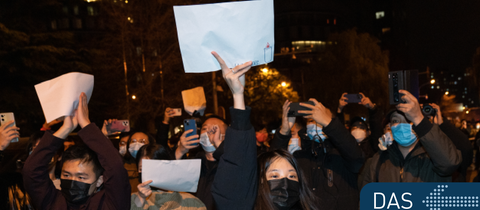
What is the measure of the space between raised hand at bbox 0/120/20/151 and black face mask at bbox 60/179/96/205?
1.00 m

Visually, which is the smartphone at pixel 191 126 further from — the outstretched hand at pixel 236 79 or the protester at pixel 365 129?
the protester at pixel 365 129

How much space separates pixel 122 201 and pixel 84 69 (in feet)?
50.3

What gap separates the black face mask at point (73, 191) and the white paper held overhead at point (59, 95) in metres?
0.48

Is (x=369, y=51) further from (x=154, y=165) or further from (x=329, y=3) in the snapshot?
(x=329, y=3)

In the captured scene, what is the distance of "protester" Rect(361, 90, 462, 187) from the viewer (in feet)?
9.04

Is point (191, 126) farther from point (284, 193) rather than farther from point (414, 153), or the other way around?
point (414, 153)

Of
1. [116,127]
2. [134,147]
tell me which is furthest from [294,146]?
[116,127]

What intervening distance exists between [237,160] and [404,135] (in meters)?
2.22

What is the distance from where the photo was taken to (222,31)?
219 cm

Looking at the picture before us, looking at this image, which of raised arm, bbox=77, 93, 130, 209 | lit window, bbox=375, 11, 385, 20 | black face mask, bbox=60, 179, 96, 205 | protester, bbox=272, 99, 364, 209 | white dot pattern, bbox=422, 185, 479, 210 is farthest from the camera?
lit window, bbox=375, 11, 385, 20

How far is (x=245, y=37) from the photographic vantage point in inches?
87.0

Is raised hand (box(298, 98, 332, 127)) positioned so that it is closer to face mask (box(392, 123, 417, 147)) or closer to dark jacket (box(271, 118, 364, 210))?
dark jacket (box(271, 118, 364, 210))

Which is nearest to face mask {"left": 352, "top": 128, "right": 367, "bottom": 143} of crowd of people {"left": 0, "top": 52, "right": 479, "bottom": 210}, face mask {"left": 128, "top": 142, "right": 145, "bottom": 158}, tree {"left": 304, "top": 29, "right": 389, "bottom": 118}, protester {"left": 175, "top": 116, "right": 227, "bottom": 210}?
crowd of people {"left": 0, "top": 52, "right": 479, "bottom": 210}

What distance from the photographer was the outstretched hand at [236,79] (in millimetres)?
2027
